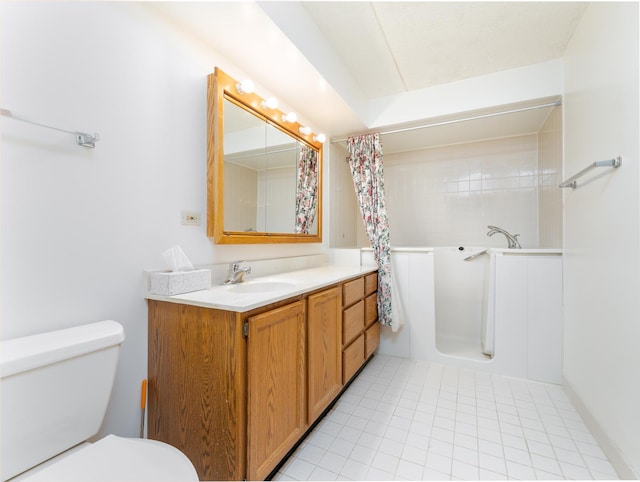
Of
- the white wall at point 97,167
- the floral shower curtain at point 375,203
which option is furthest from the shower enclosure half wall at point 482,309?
the white wall at point 97,167

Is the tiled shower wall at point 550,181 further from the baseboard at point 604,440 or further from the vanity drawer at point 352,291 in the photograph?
the vanity drawer at point 352,291

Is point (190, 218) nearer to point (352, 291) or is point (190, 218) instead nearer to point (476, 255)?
point (352, 291)

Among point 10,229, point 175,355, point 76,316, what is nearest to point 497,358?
point 175,355

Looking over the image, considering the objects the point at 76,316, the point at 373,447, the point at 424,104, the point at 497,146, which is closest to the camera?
the point at 76,316

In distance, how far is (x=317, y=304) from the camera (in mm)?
1487

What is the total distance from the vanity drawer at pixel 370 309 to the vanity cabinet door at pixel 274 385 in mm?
916

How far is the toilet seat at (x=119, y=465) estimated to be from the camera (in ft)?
2.39

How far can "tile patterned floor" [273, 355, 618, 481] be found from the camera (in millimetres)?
1278

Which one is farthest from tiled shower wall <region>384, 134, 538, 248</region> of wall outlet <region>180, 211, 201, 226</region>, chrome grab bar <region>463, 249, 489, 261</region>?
wall outlet <region>180, 211, 201, 226</region>

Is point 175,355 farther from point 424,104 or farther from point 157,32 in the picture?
point 424,104

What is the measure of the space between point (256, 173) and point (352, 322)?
47.7 inches

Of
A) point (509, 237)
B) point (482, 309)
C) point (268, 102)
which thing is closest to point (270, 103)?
point (268, 102)

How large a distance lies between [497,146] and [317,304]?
2758 millimetres

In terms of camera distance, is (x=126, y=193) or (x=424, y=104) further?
(x=424, y=104)
